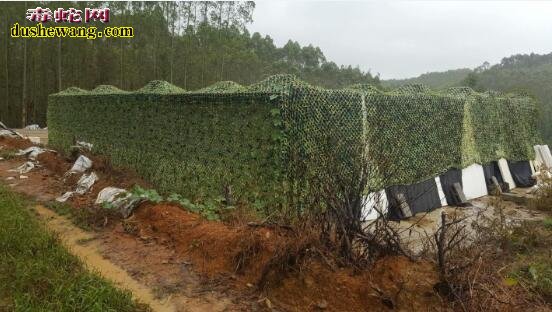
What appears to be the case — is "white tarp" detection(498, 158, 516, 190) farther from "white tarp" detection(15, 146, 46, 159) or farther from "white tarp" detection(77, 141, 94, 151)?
"white tarp" detection(15, 146, 46, 159)

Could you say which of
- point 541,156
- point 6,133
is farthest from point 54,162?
point 541,156

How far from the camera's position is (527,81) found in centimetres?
4641

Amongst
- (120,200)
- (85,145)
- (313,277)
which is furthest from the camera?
(85,145)

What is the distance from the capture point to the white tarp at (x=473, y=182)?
1079cm

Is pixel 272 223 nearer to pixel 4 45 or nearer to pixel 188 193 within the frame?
pixel 188 193

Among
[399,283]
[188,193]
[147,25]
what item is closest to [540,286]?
[399,283]

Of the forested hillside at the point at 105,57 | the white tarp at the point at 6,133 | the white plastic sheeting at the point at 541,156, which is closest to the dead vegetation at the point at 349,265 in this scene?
the white plastic sheeting at the point at 541,156

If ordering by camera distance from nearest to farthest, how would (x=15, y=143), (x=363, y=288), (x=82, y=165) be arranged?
(x=363, y=288) → (x=82, y=165) → (x=15, y=143)

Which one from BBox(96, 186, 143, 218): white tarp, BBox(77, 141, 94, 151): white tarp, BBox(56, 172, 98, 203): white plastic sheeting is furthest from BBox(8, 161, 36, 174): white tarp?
BBox(96, 186, 143, 218): white tarp

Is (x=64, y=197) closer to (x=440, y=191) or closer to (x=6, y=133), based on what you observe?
(x=440, y=191)

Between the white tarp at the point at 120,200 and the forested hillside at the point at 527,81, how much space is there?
24909mm

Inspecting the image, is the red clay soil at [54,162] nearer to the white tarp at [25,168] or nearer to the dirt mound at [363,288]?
the white tarp at [25,168]

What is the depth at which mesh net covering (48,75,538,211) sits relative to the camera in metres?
5.88

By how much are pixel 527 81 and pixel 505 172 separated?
4167cm
